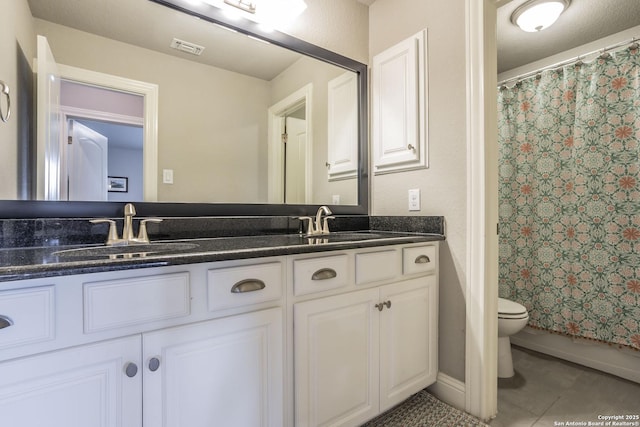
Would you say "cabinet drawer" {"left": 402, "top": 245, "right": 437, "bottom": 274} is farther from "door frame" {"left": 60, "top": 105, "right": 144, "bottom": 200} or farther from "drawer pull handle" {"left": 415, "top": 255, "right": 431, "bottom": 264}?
"door frame" {"left": 60, "top": 105, "right": 144, "bottom": 200}

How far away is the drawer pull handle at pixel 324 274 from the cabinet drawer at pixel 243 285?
0.46ft

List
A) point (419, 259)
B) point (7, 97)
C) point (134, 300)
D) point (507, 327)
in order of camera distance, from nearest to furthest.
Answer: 1. point (134, 300)
2. point (7, 97)
3. point (419, 259)
4. point (507, 327)

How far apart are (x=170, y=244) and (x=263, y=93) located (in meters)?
0.91

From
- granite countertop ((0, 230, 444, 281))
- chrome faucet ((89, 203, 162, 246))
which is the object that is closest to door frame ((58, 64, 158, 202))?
chrome faucet ((89, 203, 162, 246))

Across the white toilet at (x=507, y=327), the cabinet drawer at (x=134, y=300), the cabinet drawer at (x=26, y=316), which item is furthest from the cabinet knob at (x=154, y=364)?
the white toilet at (x=507, y=327)

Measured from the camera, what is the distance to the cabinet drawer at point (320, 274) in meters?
1.09

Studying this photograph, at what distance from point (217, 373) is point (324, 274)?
1.53 feet

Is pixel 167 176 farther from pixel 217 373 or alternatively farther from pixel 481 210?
pixel 481 210

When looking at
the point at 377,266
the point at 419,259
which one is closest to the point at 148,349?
the point at 377,266

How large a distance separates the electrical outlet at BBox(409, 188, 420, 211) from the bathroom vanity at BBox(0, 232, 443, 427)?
367 millimetres

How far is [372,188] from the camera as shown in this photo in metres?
2.03

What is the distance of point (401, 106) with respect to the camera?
183cm

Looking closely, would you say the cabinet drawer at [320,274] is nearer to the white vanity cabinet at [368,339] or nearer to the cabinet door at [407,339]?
the white vanity cabinet at [368,339]

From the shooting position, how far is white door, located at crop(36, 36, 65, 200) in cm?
112
